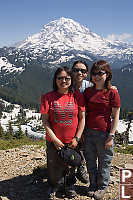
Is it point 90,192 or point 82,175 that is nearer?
point 90,192

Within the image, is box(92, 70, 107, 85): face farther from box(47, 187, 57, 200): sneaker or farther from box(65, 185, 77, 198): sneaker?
box(47, 187, 57, 200): sneaker

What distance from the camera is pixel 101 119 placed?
699cm

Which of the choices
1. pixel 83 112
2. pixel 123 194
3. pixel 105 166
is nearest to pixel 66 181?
pixel 105 166

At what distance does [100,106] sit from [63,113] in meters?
1.15

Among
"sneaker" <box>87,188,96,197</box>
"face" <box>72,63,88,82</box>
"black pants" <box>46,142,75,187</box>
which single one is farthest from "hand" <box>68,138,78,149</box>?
"face" <box>72,63,88,82</box>

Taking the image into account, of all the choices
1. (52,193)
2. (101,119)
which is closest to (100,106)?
(101,119)

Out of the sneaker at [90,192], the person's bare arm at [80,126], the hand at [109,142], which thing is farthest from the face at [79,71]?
the sneaker at [90,192]

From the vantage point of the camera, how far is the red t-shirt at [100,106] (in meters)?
6.81

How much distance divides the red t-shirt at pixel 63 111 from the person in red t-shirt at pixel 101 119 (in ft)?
1.40

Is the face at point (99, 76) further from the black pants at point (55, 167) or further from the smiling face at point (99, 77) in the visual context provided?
the black pants at point (55, 167)

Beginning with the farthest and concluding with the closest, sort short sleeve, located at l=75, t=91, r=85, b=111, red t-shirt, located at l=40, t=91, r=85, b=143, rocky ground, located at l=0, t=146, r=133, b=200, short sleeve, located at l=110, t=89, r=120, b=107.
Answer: rocky ground, located at l=0, t=146, r=133, b=200 < short sleeve, located at l=75, t=91, r=85, b=111 < red t-shirt, located at l=40, t=91, r=85, b=143 < short sleeve, located at l=110, t=89, r=120, b=107

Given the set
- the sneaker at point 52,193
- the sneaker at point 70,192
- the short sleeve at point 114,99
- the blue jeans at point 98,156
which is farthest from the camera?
the sneaker at point 70,192

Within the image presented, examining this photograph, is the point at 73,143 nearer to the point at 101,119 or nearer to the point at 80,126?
the point at 80,126

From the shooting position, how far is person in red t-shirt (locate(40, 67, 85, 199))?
6.85 m
